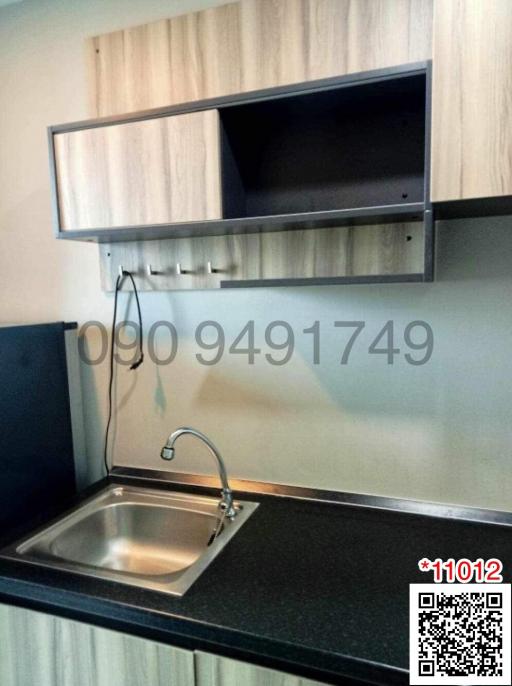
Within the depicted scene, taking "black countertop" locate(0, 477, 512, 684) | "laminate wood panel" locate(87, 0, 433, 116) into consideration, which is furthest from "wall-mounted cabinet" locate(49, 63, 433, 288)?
"black countertop" locate(0, 477, 512, 684)

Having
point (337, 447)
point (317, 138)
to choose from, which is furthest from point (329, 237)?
point (337, 447)

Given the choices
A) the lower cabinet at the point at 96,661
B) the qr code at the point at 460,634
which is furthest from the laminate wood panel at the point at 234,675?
the qr code at the point at 460,634

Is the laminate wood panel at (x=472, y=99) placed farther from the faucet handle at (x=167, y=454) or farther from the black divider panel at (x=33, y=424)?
the black divider panel at (x=33, y=424)

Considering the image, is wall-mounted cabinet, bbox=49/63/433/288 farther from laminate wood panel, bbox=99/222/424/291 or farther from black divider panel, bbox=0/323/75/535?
black divider panel, bbox=0/323/75/535

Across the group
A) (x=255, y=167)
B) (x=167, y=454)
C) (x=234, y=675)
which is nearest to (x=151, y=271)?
(x=255, y=167)

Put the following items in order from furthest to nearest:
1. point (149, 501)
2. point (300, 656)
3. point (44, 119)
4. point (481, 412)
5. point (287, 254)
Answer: point (44, 119) → point (149, 501) → point (287, 254) → point (481, 412) → point (300, 656)

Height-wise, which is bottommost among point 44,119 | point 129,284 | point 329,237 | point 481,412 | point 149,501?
point 149,501

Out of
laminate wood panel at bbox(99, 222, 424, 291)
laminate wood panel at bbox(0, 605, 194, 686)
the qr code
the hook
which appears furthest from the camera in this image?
the hook

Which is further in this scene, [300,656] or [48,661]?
[48,661]

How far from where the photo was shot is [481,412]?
1367 millimetres

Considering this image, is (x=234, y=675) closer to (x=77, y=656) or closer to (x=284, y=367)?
(x=77, y=656)

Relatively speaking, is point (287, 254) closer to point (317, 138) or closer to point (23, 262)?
point (317, 138)

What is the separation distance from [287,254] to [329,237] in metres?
0.14

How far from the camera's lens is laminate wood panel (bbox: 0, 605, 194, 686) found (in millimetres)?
1025
